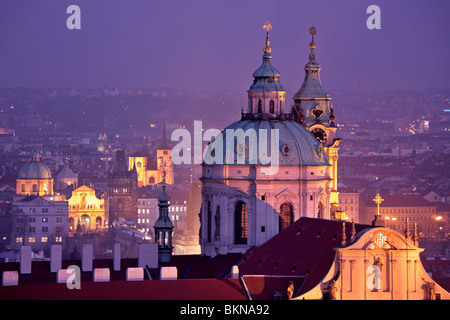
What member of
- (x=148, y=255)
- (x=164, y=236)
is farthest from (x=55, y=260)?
(x=164, y=236)

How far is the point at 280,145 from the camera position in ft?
256

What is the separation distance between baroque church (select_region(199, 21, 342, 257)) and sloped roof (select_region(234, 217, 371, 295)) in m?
1.77

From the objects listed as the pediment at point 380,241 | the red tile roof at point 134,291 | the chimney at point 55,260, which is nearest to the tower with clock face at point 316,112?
the chimney at point 55,260

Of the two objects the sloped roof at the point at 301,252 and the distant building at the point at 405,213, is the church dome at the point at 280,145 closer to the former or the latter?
the sloped roof at the point at 301,252

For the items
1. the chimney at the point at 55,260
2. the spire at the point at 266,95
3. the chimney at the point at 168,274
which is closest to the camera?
the chimney at the point at 168,274

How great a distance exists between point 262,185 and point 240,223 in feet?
7.75

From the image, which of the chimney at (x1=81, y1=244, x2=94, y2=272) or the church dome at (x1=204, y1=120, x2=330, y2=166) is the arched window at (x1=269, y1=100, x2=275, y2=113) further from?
the chimney at (x1=81, y1=244, x2=94, y2=272)

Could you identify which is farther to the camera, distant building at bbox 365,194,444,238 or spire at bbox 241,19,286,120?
distant building at bbox 365,194,444,238

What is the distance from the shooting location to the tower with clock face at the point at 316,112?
90375 mm

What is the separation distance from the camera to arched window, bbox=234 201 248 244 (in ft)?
258

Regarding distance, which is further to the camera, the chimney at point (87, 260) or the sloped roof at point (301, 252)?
the chimney at point (87, 260)

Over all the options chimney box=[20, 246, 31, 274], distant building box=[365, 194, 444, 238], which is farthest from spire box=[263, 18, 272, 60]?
distant building box=[365, 194, 444, 238]

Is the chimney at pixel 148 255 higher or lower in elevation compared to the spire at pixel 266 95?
lower
